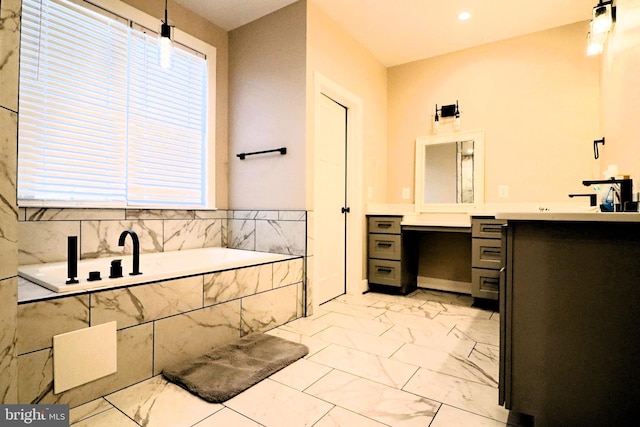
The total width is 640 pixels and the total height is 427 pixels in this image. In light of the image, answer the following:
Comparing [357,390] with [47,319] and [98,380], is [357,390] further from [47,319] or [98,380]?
[47,319]

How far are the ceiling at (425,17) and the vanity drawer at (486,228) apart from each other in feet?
6.14

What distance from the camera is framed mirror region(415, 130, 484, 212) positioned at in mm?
3492

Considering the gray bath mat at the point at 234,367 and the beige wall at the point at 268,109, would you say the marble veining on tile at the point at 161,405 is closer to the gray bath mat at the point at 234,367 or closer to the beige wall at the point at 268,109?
the gray bath mat at the point at 234,367

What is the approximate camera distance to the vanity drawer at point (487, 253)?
291cm

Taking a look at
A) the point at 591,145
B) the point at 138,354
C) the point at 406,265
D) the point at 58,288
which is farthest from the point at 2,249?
the point at 591,145

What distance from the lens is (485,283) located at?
9.70 ft

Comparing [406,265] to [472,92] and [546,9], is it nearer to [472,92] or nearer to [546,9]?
[472,92]

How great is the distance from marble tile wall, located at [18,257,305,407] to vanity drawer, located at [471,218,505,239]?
177 cm

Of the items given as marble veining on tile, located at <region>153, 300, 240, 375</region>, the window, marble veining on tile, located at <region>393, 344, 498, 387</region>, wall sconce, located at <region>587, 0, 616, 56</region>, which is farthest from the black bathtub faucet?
the window

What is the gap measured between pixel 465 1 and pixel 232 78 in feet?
7.28

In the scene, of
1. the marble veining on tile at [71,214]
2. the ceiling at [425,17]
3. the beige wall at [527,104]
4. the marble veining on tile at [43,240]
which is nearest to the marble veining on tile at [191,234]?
the marble veining on tile at [71,214]

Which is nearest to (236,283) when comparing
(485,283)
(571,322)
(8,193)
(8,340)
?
(8,340)

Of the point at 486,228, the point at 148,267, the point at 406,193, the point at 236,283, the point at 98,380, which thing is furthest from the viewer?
the point at 406,193

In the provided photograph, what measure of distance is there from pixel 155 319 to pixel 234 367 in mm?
497
